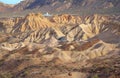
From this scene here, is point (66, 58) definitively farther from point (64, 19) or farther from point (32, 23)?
point (64, 19)

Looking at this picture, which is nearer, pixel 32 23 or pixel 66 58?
pixel 66 58

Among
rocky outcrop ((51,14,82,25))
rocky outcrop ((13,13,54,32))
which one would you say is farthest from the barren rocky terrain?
rocky outcrop ((51,14,82,25))

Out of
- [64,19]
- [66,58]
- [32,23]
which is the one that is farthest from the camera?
[64,19]

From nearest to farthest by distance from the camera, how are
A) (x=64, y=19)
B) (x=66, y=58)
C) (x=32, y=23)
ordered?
(x=66, y=58), (x=32, y=23), (x=64, y=19)

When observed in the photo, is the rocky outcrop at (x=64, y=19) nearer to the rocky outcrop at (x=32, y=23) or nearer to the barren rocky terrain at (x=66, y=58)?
the rocky outcrop at (x=32, y=23)

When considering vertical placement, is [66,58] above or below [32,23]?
above

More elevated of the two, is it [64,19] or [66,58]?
[66,58]

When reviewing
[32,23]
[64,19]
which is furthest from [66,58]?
[64,19]

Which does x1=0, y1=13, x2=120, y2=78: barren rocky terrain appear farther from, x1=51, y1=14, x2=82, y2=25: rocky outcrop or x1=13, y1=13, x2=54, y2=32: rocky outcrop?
x1=51, y1=14, x2=82, y2=25: rocky outcrop

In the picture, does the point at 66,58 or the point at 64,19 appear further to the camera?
the point at 64,19

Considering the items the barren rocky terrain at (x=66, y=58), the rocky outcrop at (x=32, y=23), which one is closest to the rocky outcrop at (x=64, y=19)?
the rocky outcrop at (x=32, y=23)

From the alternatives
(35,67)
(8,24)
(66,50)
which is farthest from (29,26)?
(35,67)

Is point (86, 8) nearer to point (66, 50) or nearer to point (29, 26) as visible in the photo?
point (29, 26)
